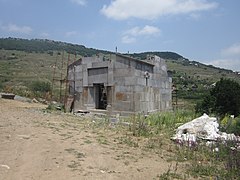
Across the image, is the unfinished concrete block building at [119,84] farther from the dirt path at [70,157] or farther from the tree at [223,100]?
the dirt path at [70,157]

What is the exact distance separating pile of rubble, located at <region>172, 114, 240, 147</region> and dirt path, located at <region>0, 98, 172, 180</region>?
1.80 metres

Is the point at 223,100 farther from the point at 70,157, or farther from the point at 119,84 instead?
the point at 70,157

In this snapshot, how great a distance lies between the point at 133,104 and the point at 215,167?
907cm

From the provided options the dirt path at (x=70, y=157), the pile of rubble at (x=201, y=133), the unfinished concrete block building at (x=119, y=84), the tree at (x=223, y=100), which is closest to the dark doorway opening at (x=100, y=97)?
the unfinished concrete block building at (x=119, y=84)

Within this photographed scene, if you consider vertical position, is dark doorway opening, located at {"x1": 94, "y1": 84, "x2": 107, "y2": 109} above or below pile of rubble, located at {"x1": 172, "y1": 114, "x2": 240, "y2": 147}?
above

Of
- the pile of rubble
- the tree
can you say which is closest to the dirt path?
the pile of rubble

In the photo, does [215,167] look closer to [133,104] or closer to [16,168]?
[16,168]

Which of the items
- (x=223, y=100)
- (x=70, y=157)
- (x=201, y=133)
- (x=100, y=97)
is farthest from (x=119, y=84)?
(x=70, y=157)

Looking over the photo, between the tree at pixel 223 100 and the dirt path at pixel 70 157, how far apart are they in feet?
26.4

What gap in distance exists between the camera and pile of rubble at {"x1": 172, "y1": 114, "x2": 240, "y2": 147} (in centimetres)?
873

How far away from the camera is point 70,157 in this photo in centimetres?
613

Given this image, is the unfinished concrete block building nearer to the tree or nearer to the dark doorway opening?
the dark doorway opening

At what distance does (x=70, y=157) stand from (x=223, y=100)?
1118 centimetres

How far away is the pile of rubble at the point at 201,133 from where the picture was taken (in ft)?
28.6
